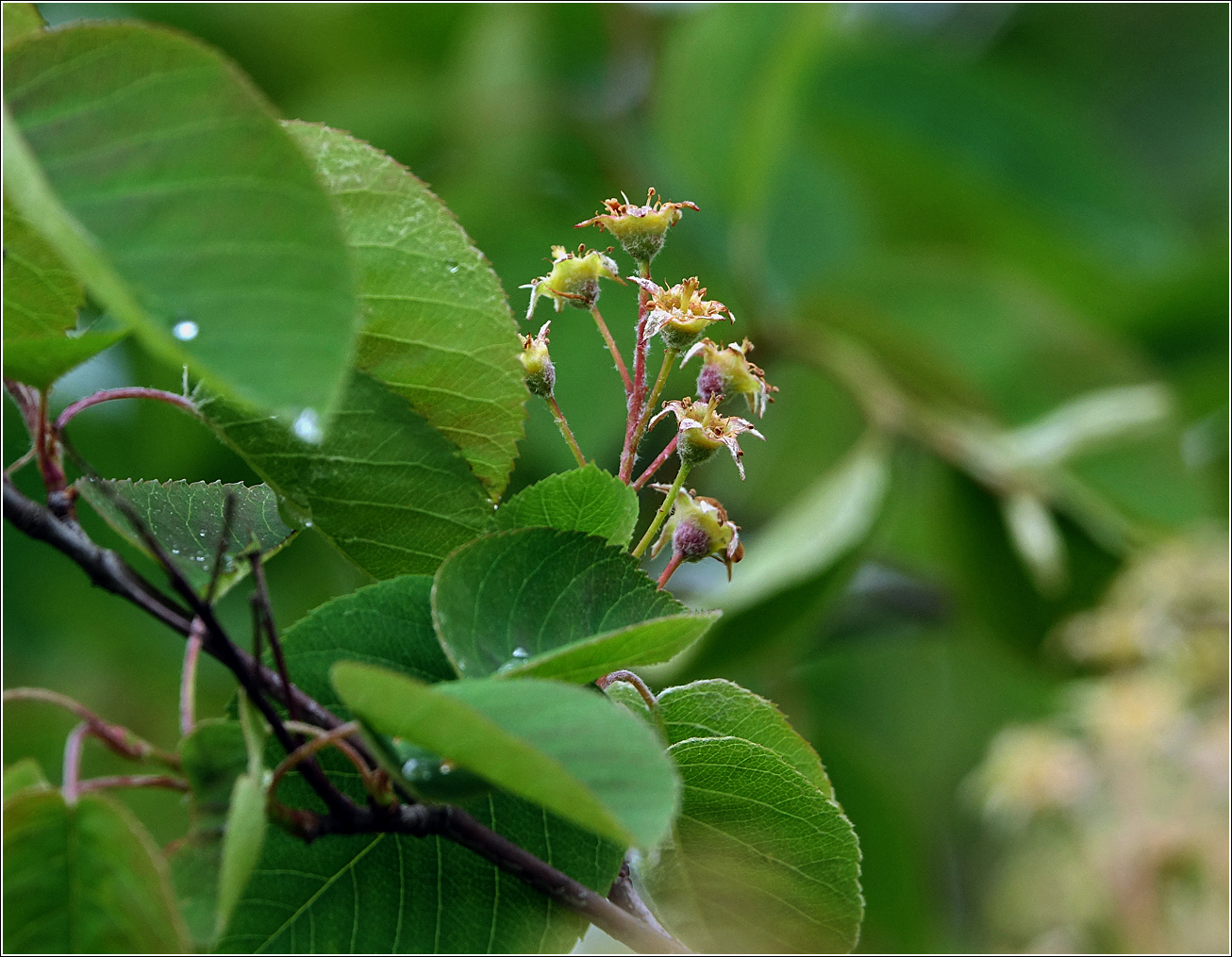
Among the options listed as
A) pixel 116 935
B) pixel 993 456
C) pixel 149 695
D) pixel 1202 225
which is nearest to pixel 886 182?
pixel 993 456

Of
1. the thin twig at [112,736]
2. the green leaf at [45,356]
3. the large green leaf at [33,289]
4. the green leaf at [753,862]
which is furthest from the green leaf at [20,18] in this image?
the green leaf at [753,862]

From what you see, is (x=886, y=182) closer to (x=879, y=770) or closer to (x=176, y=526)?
(x=879, y=770)

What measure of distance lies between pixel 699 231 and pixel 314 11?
0.76 metres

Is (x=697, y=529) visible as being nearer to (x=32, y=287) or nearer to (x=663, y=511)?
(x=663, y=511)

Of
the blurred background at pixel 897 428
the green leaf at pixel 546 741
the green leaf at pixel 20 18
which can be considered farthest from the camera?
the blurred background at pixel 897 428

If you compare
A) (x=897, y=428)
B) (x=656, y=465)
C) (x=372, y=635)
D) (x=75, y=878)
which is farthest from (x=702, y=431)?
(x=897, y=428)

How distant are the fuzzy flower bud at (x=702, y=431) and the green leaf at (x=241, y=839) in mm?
177

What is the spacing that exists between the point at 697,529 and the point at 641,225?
0.12 m

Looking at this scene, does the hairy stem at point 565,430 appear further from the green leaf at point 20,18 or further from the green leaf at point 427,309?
the green leaf at point 20,18

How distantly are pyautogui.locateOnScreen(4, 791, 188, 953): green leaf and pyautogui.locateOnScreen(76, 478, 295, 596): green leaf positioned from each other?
10 cm

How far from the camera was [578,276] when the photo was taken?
0.46 meters

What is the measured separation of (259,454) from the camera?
419 mm

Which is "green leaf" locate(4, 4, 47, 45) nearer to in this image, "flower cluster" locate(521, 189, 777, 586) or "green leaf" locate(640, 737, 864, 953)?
"flower cluster" locate(521, 189, 777, 586)

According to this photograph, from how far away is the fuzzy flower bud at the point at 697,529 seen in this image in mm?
423
